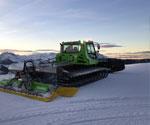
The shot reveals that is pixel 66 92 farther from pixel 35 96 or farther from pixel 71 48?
pixel 71 48

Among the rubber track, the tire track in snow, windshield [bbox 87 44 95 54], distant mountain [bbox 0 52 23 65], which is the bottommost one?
distant mountain [bbox 0 52 23 65]

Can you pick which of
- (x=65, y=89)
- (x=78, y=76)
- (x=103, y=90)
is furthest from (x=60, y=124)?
(x=78, y=76)

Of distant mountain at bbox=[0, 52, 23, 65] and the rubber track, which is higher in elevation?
the rubber track

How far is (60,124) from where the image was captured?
629 centimetres

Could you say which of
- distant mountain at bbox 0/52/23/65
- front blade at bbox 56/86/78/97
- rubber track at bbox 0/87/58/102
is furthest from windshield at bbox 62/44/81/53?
distant mountain at bbox 0/52/23/65

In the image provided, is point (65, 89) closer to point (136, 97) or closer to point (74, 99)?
point (74, 99)

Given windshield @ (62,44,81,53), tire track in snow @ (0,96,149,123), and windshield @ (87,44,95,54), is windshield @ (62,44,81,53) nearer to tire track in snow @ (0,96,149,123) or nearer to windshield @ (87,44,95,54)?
windshield @ (87,44,95,54)

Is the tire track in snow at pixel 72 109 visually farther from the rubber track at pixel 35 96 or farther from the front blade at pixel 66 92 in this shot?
the front blade at pixel 66 92

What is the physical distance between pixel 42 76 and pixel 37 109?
3643 mm

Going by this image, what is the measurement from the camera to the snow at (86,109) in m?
6.54

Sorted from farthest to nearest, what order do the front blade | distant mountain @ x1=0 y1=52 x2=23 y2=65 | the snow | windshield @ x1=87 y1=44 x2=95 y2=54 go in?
1. distant mountain @ x1=0 y1=52 x2=23 y2=65
2. windshield @ x1=87 y1=44 x2=95 y2=54
3. the front blade
4. the snow

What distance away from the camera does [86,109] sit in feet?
24.6

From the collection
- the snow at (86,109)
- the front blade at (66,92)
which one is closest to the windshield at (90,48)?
the snow at (86,109)

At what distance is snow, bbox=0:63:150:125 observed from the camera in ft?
21.5
